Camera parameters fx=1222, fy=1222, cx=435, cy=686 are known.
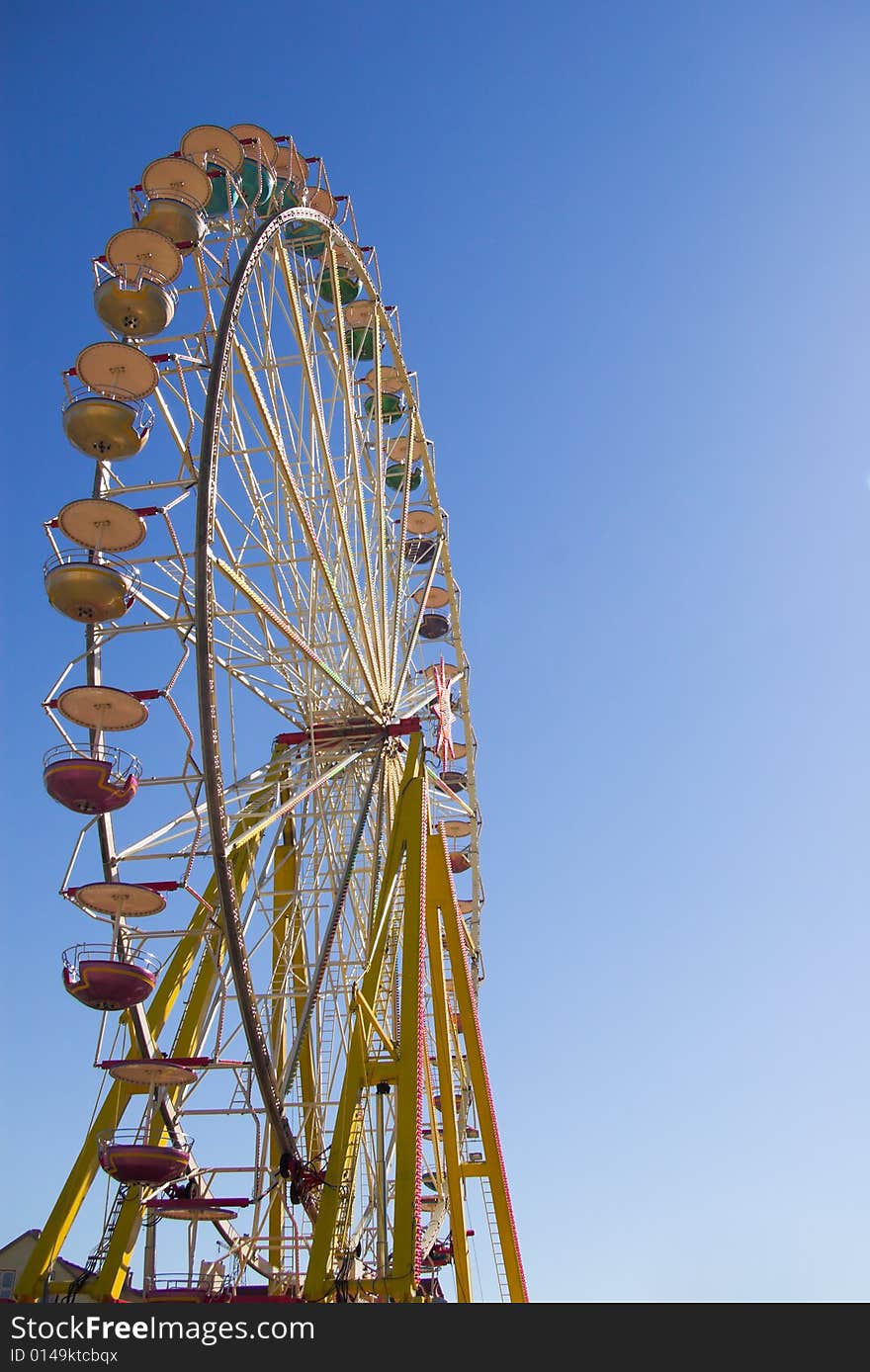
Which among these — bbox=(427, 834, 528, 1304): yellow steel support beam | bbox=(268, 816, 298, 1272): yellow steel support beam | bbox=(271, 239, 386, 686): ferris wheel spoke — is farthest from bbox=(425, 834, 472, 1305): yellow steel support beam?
bbox=(271, 239, 386, 686): ferris wheel spoke

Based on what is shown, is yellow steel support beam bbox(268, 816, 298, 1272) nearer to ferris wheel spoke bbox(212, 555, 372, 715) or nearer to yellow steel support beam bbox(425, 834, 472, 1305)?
yellow steel support beam bbox(425, 834, 472, 1305)

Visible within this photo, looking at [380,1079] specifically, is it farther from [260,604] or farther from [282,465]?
[282,465]

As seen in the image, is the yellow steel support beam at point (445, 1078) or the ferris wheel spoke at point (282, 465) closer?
the ferris wheel spoke at point (282, 465)

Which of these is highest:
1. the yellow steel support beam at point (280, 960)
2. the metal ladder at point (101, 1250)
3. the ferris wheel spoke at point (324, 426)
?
the ferris wheel spoke at point (324, 426)

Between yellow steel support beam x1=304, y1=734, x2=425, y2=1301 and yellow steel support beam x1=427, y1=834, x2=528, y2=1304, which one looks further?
yellow steel support beam x1=427, y1=834, x2=528, y2=1304

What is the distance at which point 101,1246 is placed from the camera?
1329cm

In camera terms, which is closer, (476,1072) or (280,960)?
(280,960)

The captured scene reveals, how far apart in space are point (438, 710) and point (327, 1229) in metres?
9.39

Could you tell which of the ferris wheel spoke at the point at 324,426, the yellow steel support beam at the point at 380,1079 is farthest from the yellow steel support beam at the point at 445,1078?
the ferris wheel spoke at the point at 324,426

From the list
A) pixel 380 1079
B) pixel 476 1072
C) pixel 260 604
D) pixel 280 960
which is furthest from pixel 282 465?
pixel 476 1072

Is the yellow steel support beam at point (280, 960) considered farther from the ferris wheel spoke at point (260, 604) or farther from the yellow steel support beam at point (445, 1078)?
the ferris wheel spoke at point (260, 604)

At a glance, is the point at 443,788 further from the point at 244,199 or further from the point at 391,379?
the point at 244,199

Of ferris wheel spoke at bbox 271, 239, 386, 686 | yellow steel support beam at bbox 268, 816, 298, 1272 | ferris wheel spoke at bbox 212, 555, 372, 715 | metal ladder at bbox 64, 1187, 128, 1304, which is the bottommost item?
metal ladder at bbox 64, 1187, 128, 1304

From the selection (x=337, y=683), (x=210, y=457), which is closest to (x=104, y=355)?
(x=210, y=457)
